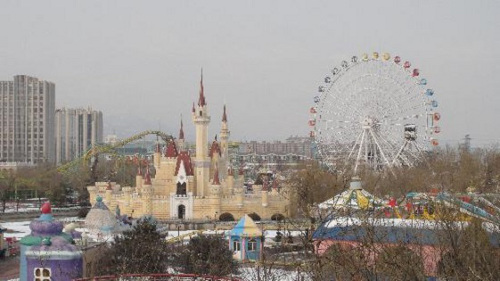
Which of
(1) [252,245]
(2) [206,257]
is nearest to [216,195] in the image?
(1) [252,245]

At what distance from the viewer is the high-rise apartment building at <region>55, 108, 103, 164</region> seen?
14325cm

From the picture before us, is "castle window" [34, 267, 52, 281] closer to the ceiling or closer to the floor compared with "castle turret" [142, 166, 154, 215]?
closer to the floor

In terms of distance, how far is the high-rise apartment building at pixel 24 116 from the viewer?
121m

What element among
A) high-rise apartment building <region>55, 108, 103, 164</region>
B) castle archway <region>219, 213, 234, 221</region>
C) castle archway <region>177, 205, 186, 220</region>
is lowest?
castle archway <region>219, 213, 234, 221</region>

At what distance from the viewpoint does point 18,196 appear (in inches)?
2657

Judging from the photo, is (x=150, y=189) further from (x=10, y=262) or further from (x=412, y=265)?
(x=412, y=265)

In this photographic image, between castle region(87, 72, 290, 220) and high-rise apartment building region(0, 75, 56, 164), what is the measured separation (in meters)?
75.0

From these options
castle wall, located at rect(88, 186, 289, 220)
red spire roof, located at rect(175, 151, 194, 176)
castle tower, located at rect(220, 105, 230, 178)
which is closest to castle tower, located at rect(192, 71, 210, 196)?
red spire roof, located at rect(175, 151, 194, 176)

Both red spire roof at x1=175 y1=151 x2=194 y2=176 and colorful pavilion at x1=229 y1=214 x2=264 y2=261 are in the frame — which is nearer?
colorful pavilion at x1=229 y1=214 x2=264 y2=261

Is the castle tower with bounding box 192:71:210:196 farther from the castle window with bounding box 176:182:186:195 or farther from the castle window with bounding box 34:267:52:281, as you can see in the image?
the castle window with bounding box 34:267:52:281

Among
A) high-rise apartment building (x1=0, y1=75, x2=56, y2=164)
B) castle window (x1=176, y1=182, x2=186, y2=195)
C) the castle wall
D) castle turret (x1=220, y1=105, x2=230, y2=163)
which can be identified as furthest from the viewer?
high-rise apartment building (x1=0, y1=75, x2=56, y2=164)

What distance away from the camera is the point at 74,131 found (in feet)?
499

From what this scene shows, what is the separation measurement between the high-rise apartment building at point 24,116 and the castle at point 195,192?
7501cm

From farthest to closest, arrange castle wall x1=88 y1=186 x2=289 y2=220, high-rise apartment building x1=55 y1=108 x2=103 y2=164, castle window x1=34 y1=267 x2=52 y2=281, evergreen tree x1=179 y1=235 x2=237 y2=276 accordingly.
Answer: high-rise apartment building x1=55 y1=108 x2=103 y2=164
castle wall x1=88 y1=186 x2=289 y2=220
evergreen tree x1=179 y1=235 x2=237 y2=276
castle window x1=34 y1=267 x2=52 y2=281
